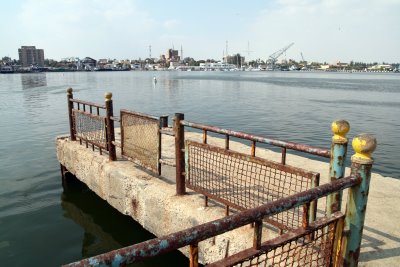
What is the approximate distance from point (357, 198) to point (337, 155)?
467 mm

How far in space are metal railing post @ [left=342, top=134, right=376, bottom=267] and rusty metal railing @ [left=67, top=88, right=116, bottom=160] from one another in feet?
18.0

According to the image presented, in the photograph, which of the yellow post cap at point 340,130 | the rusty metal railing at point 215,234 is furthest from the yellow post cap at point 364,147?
the yellow post cap at point 340,130

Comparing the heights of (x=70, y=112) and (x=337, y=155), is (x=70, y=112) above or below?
below

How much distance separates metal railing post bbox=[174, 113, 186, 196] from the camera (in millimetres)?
5164

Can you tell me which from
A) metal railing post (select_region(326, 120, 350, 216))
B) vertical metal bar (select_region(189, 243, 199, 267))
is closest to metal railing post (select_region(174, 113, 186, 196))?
metal railing post (select_region(326, 120, 350, 216))

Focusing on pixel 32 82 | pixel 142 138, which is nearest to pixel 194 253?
pixel 142 138

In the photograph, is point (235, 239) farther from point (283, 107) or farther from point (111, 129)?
point (283, 107)

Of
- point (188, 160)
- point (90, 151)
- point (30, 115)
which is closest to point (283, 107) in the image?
point (30, 115)

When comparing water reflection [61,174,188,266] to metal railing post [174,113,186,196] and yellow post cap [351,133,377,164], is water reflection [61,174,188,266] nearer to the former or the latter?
metal railing post [174,113,186,196]

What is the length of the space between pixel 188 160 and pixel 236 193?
947 mm

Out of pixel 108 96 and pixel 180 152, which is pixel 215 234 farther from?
pixel 108 96

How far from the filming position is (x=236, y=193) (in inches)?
208

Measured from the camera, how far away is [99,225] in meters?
7.88

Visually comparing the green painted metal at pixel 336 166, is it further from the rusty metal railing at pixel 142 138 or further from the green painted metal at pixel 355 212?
the rusty metal railing at pixel 142 138
